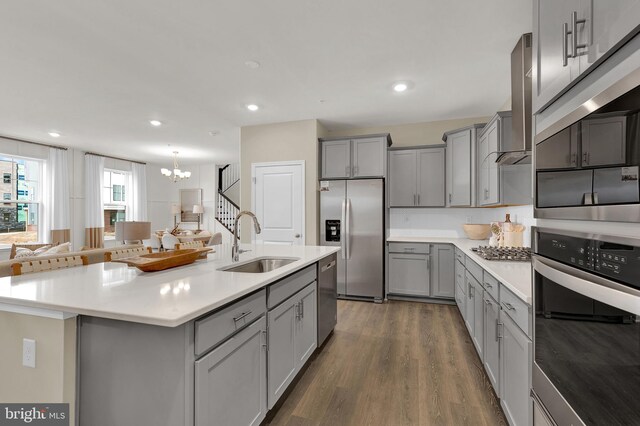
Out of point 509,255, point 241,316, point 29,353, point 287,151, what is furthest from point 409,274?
point 29,353

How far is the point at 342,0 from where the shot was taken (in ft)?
6.70

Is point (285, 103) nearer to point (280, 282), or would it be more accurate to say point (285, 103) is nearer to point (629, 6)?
point (280, 282)

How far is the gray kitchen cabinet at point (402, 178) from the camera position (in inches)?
178

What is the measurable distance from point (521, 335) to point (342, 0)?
2272mm

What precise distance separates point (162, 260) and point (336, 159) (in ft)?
10.4

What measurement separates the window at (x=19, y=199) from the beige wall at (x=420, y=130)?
6546 mm

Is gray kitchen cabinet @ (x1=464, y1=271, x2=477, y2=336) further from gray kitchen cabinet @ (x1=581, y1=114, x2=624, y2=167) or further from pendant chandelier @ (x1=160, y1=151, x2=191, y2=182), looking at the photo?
pendant chandelier @ (x1=160, y1=151, x2=191, y2=182)

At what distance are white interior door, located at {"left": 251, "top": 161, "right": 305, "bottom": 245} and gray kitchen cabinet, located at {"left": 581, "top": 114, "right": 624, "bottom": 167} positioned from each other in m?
3.85

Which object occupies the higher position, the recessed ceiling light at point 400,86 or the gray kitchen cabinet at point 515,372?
the recessed ceiling light at point 400,86

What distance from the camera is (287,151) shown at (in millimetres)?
4633

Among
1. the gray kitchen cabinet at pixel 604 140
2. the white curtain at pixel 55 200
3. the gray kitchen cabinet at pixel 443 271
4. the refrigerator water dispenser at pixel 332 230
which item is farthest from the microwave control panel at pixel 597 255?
the white curtain at pixel 55 200

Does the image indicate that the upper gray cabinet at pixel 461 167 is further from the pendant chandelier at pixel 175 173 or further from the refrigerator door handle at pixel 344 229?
the pendant chandelier at pixel 175 173

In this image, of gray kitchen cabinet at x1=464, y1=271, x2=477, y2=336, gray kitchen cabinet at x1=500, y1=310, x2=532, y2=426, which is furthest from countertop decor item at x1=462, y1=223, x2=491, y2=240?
gray kitchen cabinet at x1=500, y1=310, x2=532, y2=426

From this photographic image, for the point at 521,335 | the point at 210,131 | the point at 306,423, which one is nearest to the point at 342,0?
the point at 521,335
